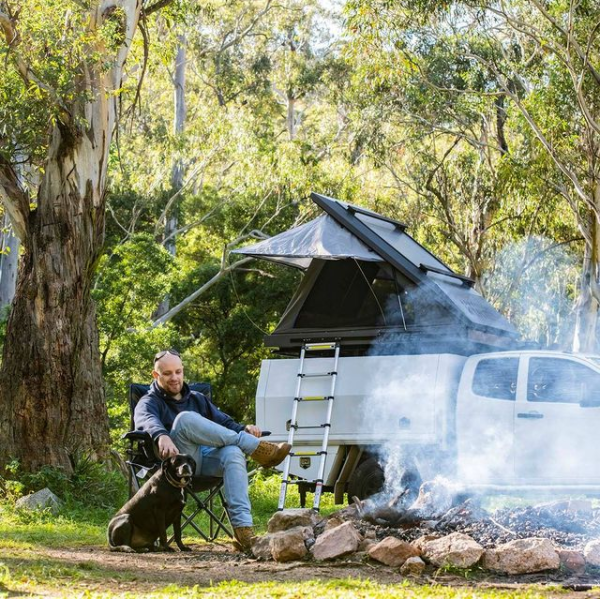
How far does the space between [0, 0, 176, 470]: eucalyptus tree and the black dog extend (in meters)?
3.05

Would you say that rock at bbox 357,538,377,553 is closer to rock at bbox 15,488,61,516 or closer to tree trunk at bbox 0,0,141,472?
rock at bbox 15,488,61,516

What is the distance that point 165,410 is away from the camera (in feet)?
21.3

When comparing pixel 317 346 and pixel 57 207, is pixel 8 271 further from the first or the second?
pixel 317 346

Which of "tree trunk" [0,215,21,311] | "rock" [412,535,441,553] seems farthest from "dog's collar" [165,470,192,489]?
"tree trunk" [0,215,21,311]

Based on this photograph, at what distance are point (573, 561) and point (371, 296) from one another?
4.56m

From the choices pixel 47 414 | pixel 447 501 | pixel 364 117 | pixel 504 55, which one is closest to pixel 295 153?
pixel 364 117

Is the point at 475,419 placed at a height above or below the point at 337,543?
above

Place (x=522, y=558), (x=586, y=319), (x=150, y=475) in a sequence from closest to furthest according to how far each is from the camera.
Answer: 1. (x=522, y=558)
2. (x=150, y=475)
3. (x=586, y=319)

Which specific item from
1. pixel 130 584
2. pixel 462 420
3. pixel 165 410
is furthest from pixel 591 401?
pixel 130 584

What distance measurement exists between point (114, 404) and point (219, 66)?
14587 millimetres

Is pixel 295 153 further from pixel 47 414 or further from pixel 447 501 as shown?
pixel 447 501

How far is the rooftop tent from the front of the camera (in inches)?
363

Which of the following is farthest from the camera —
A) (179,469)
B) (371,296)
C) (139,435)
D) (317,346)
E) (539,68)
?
(539,68)

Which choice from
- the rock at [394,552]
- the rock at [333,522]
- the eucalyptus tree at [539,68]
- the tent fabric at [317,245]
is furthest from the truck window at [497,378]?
the eucalyptus tree at [539,68]
